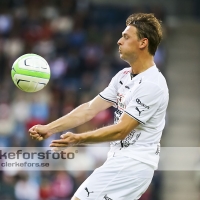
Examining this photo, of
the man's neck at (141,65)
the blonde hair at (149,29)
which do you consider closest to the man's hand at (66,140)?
the man's neck at (141,65)

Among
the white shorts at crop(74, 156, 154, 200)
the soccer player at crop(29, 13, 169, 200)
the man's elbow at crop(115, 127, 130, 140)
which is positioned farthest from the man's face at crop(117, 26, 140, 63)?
the white shorts at crop(74, 156, 154, 200)

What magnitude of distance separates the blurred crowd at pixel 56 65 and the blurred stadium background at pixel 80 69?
19 millimetres

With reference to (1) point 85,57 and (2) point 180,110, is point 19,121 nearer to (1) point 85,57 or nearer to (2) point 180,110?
(1) point 85,57

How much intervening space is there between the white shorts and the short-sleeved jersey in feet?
0.27

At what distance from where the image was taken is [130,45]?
16.8 feet

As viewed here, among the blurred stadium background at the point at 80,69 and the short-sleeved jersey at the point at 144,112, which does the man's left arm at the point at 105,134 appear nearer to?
the short-sleeved jersey at the point at 144,112

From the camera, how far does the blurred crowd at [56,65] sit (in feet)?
34.8

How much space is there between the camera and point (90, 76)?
42.8 feet

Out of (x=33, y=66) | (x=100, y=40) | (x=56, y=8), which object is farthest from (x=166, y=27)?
(x=33, y=66)

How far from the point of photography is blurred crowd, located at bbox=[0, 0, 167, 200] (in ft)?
34.8

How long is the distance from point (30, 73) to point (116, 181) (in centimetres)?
146

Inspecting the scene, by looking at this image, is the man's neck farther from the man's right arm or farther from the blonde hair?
the man's right arm

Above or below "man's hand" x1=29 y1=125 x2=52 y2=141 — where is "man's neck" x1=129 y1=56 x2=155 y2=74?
above

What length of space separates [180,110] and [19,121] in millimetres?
4156
